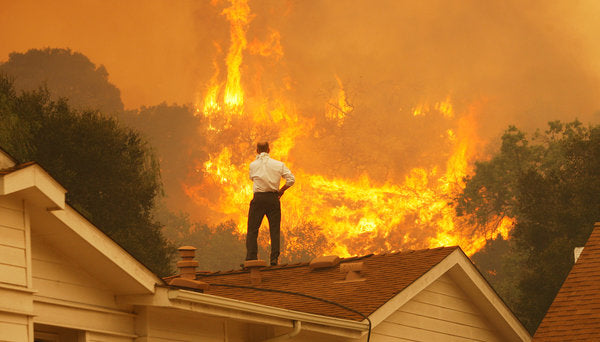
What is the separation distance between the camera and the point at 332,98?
111938 millimetres

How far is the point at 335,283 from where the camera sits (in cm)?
1580

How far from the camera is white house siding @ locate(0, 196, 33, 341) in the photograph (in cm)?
960

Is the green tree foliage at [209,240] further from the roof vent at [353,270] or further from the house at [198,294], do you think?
the roof vent at [353,270]

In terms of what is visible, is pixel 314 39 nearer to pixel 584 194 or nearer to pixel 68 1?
pixel 68 1

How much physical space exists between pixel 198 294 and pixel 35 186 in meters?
2.34

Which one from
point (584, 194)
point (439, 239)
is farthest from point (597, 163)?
point (439, 239)

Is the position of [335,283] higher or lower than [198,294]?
higher

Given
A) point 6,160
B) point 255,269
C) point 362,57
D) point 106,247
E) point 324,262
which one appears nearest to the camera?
point 6,160

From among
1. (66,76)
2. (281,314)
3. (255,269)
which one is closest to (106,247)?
(281,314)

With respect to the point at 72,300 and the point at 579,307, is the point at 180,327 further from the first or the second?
the point at 579,307

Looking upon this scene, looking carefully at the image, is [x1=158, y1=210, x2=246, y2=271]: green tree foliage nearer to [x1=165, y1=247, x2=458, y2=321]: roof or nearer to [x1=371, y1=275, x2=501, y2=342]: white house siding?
[x1=165, y1=247, x2=458, y2=321]: roof

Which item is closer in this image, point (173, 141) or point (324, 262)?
point (324, 262)

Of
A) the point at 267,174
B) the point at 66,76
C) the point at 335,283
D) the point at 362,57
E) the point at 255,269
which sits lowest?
the point at 335,283

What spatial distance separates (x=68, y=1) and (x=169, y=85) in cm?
1423
